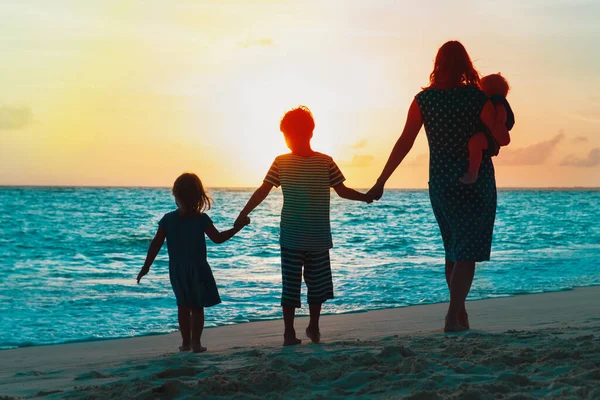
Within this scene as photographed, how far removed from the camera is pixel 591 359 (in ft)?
10.7

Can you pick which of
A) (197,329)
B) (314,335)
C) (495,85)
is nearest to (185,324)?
(197,329)

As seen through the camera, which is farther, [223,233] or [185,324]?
[185,324]

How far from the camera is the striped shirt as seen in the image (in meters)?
4.60

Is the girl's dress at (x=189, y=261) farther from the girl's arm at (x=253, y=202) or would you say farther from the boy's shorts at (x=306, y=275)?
the boy's shorts at (x=306, y=275)

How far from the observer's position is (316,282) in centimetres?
468

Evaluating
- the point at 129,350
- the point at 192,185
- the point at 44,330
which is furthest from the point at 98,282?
the point at 192,185

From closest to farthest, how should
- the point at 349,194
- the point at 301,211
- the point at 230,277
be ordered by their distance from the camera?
1. the point at 301,211
2. the point at 349,194
3. the point at 230,277

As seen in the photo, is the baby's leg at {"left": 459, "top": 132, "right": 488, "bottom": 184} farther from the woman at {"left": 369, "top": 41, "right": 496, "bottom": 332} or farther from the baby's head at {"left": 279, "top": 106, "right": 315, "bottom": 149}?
the baby's head at {"left": 279, "top": 106, "right": 315, "bottom": 149}

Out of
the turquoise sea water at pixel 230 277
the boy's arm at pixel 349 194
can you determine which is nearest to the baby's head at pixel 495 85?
the boy's arm at pixel 349 194

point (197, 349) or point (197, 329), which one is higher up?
point (197, 329)

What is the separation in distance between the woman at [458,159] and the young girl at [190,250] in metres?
1.36

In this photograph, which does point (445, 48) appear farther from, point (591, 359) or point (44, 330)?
point (44, 330)

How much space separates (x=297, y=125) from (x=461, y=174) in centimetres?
112

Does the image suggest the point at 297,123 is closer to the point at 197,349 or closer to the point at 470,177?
the point at 470,177
